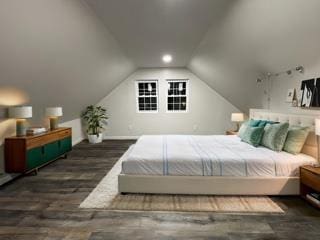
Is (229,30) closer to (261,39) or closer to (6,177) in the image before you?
(261,39)

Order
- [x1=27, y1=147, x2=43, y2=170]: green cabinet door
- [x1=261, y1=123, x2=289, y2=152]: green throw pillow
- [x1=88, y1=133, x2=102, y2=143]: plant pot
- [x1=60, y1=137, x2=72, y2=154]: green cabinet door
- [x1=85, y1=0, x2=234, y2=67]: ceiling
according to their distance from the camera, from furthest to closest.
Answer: [x1=88, y1=133, x2=102, y2=143]: plant pot → [x1=60, y1=137, x2=72, y2=154]: green cabinet door → [x1=27, y1=147, x2=43, y2=170]: green cabinet door → [x1=261, y1=123, x2=289, y2=152]: green throw pillow → [x1=85, y1=0, x2=234, y2=67]: ceiling

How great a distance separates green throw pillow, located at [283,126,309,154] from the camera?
336 centimetres

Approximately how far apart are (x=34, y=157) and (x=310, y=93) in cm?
439

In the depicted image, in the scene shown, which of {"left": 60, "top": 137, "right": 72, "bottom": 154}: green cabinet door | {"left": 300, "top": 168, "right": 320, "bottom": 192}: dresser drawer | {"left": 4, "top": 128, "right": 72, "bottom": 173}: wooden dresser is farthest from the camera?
{"left": 60, "top": 137, "right": 72, "bottom": 154}: green cabinet door

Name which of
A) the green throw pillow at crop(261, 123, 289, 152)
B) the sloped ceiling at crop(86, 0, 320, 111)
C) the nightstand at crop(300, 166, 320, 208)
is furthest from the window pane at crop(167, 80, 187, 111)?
the nightstand at crop(300, 166, 320, 208)

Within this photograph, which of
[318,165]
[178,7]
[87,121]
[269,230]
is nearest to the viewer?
[269,230]

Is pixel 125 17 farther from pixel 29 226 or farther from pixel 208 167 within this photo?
pixel 29 226

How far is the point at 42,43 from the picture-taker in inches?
123

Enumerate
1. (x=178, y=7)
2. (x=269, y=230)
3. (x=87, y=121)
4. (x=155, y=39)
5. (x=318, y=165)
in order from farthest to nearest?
(x=87, y=121) → (x=155, y=39) → (x=178, y=7) → (x=318, y=165) → (x=269, y=230)

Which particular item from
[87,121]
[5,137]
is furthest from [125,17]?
[87,121]

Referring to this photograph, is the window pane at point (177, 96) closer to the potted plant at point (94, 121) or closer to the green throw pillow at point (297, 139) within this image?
the potted plant at point (94, 121)

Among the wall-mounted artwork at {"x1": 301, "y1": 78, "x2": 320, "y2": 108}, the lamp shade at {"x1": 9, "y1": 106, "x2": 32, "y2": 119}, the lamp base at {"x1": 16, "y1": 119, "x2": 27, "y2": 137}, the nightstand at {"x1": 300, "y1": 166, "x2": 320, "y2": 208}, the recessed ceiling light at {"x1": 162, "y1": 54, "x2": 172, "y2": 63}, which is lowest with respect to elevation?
the nightstand at {"x1": 300, "y1": 166, "x2": 320, "y2": 208}

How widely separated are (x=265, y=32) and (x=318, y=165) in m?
1.83

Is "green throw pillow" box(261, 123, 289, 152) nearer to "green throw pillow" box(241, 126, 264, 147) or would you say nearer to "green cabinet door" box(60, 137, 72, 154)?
"green throw pillow" box(241, 126, 264, 147)
